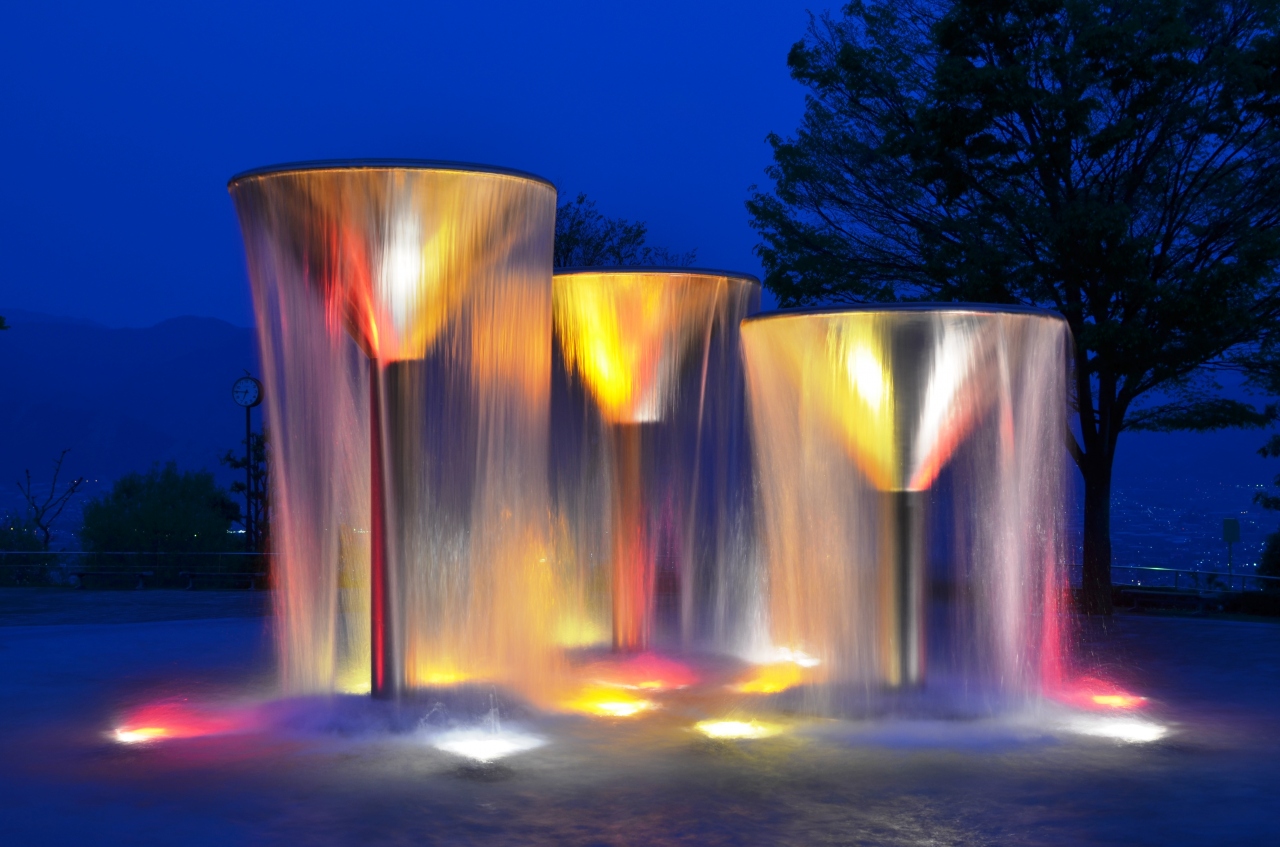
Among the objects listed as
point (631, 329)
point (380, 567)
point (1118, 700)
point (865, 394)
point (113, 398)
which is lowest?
point (1118, 700)

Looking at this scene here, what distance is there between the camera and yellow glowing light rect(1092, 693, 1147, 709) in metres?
9.98

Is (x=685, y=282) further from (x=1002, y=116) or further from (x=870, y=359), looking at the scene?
(x=1002, y=116)

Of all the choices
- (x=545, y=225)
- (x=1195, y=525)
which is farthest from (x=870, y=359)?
(x=1195, y=525)

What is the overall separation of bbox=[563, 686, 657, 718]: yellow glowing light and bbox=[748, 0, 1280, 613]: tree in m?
8.00

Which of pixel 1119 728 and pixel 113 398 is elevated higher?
pixel 113 398

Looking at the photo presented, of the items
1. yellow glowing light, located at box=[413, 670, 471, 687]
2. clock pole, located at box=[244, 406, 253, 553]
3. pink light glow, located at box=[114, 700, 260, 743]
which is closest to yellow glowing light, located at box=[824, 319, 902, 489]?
yellow glowing light, located at box=[413, 670, 471, 687]

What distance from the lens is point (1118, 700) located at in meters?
10.2

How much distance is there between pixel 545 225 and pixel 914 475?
3.24 metres

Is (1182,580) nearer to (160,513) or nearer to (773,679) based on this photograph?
(773,679)

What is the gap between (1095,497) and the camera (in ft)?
57.3

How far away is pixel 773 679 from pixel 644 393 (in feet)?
9.61

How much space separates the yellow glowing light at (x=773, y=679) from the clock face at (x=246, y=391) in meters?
18.7

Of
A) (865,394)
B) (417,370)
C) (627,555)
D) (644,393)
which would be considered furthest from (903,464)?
Answer: (627,555)

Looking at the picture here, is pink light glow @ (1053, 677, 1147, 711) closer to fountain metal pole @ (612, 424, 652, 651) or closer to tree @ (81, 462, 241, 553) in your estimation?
fountain metal pole @ (612, 424, 652, 651)
